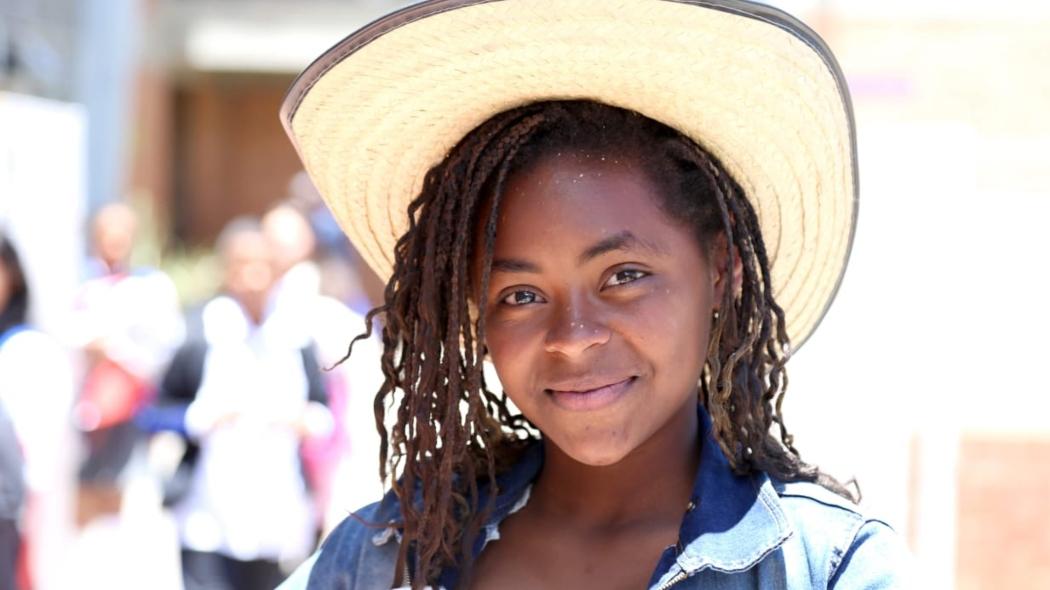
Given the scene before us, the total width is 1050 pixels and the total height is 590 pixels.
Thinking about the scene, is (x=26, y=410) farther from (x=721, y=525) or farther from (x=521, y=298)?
(x=721, y=525)

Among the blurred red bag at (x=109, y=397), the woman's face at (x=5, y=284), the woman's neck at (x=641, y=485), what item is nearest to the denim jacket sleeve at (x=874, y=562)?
the woman's neck at (x=641, y=485)

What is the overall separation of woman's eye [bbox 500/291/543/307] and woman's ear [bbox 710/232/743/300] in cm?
27

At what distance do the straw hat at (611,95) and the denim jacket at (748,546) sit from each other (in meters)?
0.40

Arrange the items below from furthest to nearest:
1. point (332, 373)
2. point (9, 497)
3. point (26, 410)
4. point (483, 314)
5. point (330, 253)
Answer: point (330, 253), point (332, 373), point (26, 410), point (9, 497), point (483, 314)

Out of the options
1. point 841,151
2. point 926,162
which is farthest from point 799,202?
point 926,162

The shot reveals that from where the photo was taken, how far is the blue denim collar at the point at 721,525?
1969 millimetres

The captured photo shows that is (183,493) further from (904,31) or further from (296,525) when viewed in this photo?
(904,31)

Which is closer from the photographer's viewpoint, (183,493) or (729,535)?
(729,535)

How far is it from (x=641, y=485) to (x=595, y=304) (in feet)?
1.14

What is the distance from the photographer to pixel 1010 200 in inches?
232

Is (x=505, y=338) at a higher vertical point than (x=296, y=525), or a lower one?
higher

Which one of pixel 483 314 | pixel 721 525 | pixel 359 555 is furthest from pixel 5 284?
pixel 721 525

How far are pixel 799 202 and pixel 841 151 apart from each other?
0.37ft

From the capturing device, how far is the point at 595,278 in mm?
2023
